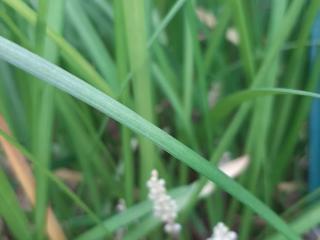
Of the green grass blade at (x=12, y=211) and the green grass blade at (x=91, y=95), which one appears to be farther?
the green grass blade at (x=12, y=211)

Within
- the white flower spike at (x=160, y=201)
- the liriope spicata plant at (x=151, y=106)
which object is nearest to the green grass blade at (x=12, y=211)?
the liriope spicata plant at (x=151, y=106)

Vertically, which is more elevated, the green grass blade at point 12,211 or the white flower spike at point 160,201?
the green grass blade at point 12,211

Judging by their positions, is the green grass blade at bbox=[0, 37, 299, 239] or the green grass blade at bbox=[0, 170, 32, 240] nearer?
the green grass blade at bbox=[0, 37, 299, 239]

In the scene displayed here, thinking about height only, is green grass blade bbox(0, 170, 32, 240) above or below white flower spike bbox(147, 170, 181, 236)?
above

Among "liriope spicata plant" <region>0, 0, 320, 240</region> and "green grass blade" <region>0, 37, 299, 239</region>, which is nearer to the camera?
"green grass blade" <region>0, 37, 299, 239</region>

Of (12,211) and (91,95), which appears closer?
(91,95)

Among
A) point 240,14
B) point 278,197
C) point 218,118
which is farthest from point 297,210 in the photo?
point 240,14

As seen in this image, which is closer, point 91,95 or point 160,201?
point 91,95

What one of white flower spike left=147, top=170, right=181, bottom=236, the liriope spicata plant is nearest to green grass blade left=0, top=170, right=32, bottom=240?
the liriope spicata plant

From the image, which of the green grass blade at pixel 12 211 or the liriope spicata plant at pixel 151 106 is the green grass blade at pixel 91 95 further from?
the green grass blade at pixel 12 211

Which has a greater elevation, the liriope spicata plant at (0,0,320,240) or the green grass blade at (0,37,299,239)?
the liriope spicata plant at (0,0,320,240)

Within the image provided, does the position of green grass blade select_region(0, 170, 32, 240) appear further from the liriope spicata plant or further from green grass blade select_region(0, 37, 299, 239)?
green grass blade select_region(0, 37, 299, 239)
